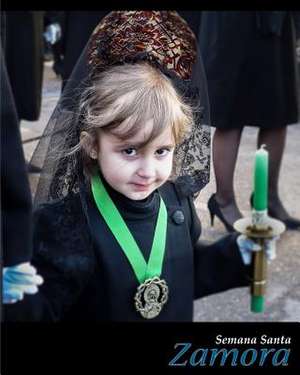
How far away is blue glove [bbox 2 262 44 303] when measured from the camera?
1351 millimetres

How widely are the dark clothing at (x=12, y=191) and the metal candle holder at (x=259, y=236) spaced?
0.41m

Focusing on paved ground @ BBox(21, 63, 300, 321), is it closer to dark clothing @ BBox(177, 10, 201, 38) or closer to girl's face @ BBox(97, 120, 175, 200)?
girl's face @ BBox(97, 120, 175, 200)

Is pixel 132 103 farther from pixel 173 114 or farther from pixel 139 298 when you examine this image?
pixel 139 298

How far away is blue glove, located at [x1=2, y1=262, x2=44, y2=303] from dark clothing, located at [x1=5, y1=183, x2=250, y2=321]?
2cm

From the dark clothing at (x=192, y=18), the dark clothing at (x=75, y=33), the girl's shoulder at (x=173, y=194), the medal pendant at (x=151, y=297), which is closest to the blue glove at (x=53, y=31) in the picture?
the dark clothing at (x=75, y=33)

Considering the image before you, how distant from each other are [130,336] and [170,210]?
26 centimetres

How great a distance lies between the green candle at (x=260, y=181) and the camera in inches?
54.0

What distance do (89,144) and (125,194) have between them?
0.12 meters

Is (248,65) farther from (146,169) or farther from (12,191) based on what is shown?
(12,191)

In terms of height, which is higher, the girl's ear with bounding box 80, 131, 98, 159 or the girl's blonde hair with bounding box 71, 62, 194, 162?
the girl's blonde hair with bounding box 71, 62, 194, 162

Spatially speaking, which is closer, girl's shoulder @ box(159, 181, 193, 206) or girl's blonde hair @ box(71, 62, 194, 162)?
girl's blonde hair @ box(71, 62, 194, 162)

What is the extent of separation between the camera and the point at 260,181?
1.37 metres

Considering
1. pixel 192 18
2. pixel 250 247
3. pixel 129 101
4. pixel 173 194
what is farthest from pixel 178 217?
pixel 192 18

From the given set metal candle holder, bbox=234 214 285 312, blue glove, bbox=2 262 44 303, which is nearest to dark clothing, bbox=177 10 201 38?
metal candle holder, bbox=234 214 285 312
